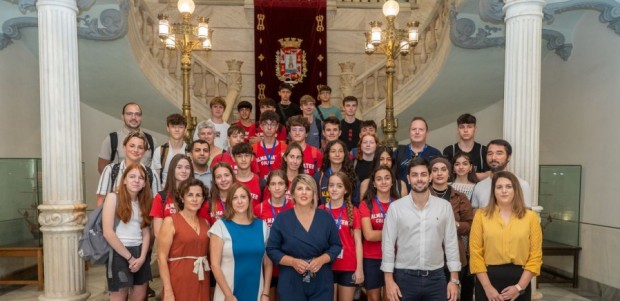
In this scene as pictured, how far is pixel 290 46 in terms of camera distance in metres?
11.0

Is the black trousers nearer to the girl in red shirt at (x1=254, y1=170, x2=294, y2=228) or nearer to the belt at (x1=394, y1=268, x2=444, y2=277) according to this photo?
the belt at (x1=394, y1=268, x2=444, y2=277)

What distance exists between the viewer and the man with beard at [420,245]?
3.64 m

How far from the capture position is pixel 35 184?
727 centimetres

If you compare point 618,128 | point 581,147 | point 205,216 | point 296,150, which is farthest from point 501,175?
point 581,147

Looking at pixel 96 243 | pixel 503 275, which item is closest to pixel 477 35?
pixel 503 275

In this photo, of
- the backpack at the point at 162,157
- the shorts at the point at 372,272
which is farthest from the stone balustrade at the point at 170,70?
the shorts at the point at 372,272

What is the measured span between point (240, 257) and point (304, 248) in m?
0.52

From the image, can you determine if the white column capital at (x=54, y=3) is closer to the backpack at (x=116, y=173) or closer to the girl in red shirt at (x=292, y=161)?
the backpack at (x=116, y=173)

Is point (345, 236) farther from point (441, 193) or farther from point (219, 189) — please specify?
point (219, 189)

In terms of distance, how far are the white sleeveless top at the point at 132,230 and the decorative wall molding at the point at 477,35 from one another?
18.3ft

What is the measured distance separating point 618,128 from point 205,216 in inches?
236

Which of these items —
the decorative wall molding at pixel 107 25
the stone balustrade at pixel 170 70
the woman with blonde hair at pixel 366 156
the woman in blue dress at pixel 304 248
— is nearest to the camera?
the woman in blue dress at pixel 304 248

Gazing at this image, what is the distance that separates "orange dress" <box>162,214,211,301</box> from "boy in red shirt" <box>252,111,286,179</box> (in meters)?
1.39

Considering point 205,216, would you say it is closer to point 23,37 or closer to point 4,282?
point 4,282
